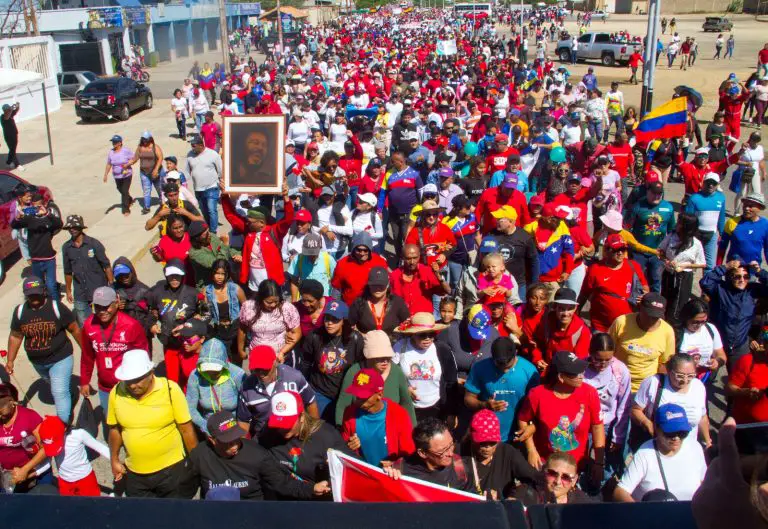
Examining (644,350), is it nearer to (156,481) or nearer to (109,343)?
(156,481)

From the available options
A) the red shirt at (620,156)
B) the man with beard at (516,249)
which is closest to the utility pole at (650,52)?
the red shirt at (620,156)

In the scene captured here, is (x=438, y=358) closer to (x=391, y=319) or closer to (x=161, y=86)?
(x=391, y=319)

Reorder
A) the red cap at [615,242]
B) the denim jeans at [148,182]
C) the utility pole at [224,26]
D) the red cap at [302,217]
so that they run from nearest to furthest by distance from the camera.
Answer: the red cap at [615,242] → the red cap at [302,217] → the denim jeans at [148,182] → the utility pole at [224,26]

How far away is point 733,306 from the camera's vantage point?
257 inches

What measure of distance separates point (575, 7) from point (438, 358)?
111 meters

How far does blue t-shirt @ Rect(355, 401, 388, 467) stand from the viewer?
4.64 m

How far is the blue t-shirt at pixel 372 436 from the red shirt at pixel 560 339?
166 centimetres

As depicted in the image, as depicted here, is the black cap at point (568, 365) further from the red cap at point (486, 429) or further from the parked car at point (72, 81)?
the parked car at point (72, 81)

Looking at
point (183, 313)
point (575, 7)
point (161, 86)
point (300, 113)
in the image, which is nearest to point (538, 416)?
point (183, 313)

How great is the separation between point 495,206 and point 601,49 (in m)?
35.3

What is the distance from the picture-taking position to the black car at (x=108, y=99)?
85.1 feet

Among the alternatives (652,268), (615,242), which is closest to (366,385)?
(615,242)

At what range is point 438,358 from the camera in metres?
5.60

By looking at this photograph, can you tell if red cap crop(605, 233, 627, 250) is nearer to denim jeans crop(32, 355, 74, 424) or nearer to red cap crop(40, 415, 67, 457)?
red cap crop(40, 415, 67, 457)
